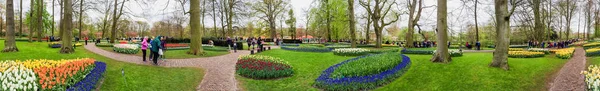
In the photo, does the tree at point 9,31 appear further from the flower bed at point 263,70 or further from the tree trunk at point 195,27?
the flower bed at point 263,70

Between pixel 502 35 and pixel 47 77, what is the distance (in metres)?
11.2

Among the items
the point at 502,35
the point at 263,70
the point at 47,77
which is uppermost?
the point at 502,35

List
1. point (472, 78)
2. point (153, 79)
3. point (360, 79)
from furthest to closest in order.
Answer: point (153, 79)
point (472, 78)
point (360, 79)

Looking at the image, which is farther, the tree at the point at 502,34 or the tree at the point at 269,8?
the tree at the point at 269,8

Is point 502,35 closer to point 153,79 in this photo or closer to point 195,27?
point 153,79

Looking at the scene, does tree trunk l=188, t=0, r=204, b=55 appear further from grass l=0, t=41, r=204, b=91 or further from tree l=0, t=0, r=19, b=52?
tree l=0, t=0, r=19, b=52

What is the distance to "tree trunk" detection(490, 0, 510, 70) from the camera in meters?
9.23

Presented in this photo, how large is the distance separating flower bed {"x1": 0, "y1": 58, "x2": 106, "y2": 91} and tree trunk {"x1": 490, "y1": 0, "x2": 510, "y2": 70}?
10.5 meters

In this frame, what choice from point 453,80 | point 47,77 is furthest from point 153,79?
point 453,80

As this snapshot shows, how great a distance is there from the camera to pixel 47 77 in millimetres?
5707

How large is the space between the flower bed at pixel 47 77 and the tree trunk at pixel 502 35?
10538mm

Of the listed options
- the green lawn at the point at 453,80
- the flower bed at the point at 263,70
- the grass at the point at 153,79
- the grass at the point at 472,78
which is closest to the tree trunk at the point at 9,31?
the grass at the point at 153,79

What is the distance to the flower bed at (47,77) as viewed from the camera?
5.39m

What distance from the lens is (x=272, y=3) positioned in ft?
155
